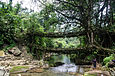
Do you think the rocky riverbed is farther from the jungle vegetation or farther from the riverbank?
the jungle vegetation

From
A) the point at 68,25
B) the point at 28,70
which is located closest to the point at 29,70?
the point at 28,70

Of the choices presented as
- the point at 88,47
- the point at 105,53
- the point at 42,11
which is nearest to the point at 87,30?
the point at 88,47

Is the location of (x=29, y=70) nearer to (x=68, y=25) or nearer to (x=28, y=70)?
(x=28, y=70)

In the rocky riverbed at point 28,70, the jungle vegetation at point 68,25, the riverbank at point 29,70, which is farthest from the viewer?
the jungle vegetation at point 68,25

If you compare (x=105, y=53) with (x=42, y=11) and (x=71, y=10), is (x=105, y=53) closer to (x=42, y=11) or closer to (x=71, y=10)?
(x=71, y=10)

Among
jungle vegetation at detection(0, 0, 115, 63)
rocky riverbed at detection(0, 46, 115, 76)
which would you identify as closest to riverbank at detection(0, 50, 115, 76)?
rocky riverbed at detection(0, 46, 115, 76)

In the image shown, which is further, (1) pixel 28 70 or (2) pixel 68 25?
(2) pixel 68 25

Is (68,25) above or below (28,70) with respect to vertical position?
above

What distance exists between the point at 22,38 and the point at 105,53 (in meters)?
12.0

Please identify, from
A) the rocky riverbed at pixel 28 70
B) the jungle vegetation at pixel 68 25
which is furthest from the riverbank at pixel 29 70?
the jungle vegetation at pixel 68 25

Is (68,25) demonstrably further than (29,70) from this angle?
Yes

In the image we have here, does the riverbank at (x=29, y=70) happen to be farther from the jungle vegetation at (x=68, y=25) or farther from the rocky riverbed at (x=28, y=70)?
the jungle vegetation at (x=68, y=25)

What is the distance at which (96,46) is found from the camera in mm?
13508

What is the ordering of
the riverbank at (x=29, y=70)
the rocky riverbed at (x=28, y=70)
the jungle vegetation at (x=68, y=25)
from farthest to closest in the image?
the jungle vegetation at (x=68, y=25), the riverbank at (x=29, y=70), the rocky riverbed at (x=28, y=70)
